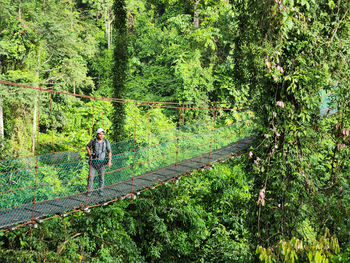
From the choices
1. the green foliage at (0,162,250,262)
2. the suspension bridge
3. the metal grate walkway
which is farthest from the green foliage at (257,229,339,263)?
the green foliage at (0,162,250,262)

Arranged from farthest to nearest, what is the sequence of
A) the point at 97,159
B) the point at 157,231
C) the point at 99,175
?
1. the point at 157,231
2. the point at 99,175
3. the point at 97,159

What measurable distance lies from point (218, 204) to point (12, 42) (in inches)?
219

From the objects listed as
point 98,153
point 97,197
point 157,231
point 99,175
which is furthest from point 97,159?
point 157,231

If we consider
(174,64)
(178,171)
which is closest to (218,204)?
(178,171)

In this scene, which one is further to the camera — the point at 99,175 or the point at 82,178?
the point at 99,175

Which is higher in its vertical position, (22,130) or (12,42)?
(12,42)

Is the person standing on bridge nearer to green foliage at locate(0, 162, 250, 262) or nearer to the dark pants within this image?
the dark pants

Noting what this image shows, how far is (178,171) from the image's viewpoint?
4.33m

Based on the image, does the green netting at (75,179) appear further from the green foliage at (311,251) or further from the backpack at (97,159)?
the green foliage at (311,251)

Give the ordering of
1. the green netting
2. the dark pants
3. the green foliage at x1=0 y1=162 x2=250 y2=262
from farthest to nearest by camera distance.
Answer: the green foliage at x1=0 y1=162 x2=250 y2=262
the dark pants
the green netting

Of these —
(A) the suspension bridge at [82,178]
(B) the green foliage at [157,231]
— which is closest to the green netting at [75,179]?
(A) the suspension bridge at [82,178]

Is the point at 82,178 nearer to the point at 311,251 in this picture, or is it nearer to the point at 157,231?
the point at 311,251

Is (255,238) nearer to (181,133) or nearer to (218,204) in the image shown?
(218,204)

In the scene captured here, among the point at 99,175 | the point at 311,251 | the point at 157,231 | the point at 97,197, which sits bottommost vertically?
the point at 157,231
